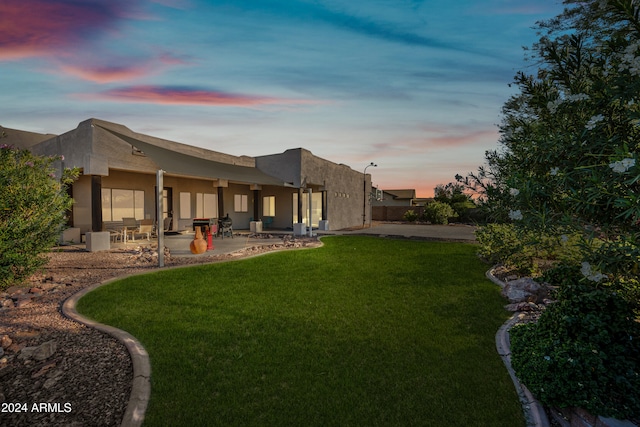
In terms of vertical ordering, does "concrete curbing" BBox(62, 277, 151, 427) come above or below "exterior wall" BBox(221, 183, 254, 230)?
below

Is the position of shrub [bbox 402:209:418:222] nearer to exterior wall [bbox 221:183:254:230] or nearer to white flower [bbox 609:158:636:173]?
exterior wall [bbox 221:183:254:230]

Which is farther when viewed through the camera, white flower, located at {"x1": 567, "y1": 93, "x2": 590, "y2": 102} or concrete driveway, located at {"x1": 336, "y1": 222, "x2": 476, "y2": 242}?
concrete driveway, located at {"x1": 336, "y1": 222, "x2": 476, "y2": 242}

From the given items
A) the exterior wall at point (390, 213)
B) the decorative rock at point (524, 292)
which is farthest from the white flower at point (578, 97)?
the exterior wall at point (390, 213)

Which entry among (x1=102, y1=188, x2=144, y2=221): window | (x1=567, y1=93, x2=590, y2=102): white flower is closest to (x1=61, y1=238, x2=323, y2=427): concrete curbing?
(x1=567, y1=93, x2=590, y2=102): white flower

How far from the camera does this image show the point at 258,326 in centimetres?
433

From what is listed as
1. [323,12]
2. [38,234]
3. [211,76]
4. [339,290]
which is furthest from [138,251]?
[323,12]

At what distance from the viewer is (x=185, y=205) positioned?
17250mm

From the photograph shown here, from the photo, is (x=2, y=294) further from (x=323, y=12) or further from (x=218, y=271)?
(x=323, y=12)

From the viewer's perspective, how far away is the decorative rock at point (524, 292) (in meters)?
5.10

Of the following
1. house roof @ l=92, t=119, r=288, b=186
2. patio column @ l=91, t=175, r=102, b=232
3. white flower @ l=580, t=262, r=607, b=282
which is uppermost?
house roof @ l=92, t=119, r=288, b=186

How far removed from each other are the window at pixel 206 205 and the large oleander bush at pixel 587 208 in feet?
56.6

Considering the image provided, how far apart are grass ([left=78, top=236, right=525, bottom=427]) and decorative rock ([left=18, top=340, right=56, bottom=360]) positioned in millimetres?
851

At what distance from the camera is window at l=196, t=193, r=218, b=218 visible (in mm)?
18047

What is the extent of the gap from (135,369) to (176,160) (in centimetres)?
1046
